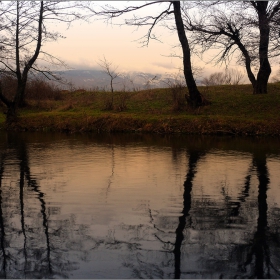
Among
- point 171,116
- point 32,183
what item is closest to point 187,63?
point 171,116

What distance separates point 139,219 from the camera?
6312 millimetres

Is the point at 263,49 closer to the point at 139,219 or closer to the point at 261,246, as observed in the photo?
the point at 139,219

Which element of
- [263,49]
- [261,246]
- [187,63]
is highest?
[263,49]

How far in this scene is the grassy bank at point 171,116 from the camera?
22125 millimetres

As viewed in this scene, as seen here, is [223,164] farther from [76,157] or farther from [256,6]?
[256,6]

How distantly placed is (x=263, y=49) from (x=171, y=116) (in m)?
7.39

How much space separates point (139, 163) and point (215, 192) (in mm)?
4092

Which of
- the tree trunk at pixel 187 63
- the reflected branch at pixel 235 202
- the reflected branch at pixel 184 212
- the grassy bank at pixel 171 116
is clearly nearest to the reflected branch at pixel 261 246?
the reflected branch at pixel 235 202

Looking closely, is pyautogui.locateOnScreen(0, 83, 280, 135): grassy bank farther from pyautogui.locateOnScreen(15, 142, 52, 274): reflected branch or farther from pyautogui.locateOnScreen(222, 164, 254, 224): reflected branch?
pyautogui.locateOnScreen(222, 164, 254, 224): reflected branch

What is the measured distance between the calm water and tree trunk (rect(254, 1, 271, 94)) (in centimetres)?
1259

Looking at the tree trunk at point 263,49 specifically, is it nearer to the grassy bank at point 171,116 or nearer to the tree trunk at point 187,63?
the grassy bank at point 171,116

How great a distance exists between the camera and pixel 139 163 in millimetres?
11906

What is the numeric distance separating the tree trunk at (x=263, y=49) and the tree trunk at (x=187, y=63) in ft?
15.5

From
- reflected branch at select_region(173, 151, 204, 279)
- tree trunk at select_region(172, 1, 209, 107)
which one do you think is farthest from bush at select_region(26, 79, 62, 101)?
reflected branch at select_region(173, 151, 204, 279)
